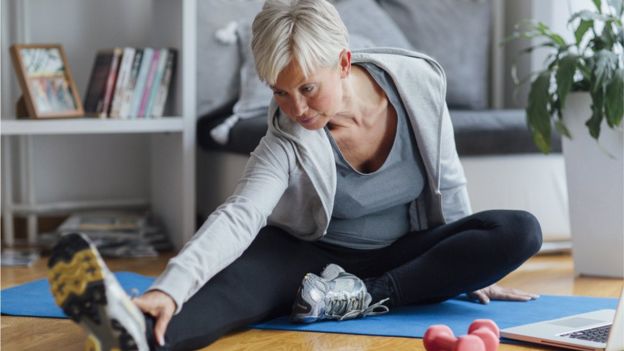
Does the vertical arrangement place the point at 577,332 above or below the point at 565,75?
below

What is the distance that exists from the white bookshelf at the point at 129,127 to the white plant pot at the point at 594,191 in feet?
3.71

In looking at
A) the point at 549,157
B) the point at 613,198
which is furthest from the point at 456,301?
the point at 549,157

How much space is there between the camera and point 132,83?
9.87 ft

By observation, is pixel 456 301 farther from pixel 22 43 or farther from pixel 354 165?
pixel 22 43

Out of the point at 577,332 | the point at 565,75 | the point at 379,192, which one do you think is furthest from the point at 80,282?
the point at 565,75

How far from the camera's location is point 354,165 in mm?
2020

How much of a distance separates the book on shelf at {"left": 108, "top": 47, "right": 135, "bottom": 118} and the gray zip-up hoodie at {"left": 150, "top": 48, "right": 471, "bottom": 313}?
3.63 feet

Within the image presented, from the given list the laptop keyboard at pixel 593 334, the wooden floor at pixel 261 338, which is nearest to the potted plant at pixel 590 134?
the wooden floor at pixel 261 338

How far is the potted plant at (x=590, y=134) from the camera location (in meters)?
2.48

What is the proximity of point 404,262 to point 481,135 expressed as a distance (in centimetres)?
86

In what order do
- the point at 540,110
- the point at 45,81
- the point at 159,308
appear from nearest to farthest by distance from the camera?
the point at 159,308 → the point at 540,110 → the point at 45,81

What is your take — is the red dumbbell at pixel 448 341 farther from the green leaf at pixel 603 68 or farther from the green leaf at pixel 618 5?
the green leaf at pixel 618 5

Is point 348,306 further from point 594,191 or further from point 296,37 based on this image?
point 594,191

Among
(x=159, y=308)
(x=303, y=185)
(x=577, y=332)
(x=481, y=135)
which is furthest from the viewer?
(x=481, y=135)
